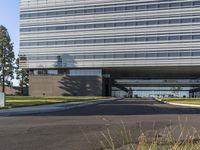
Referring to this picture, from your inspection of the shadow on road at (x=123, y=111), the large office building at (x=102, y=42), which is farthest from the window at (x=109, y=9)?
the shadow on road at (x=123, y=111)

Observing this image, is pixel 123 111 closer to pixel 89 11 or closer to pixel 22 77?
pixel 89 11

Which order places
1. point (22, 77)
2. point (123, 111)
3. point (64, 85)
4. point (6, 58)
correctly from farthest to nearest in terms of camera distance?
1. point (22, 77)
2. point (64, 85)
3. point (6, 58)
4. point (123, 111)

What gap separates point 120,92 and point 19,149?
12831 cm

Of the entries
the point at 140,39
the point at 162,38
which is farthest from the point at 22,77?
the point at 162,38

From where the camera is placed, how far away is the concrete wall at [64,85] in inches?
4218

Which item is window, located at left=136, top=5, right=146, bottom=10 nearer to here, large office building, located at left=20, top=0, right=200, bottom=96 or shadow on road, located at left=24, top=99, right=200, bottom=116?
large office building, located at left=20, top=0, right=200, bottom=96

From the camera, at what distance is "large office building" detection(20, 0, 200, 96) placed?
3787 inches

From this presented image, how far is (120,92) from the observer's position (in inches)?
5433

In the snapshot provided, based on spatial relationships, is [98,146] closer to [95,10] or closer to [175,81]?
[95,10]

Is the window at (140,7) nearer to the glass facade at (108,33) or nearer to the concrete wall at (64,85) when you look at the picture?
the glass facade at (108,33)

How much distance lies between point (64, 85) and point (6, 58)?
20566 millimetres

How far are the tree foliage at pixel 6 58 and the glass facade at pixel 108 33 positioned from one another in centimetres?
1409

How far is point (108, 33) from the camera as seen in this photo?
336ft

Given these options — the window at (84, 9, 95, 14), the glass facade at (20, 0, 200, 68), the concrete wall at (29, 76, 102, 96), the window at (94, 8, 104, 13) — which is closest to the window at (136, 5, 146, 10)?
the glass facade at (20, 0, 200, 68)
